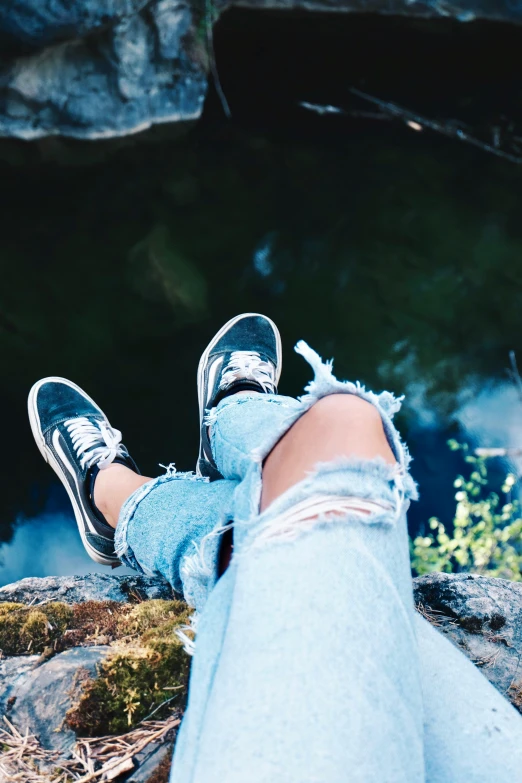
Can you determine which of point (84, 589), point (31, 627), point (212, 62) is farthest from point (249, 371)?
point (212, 62)

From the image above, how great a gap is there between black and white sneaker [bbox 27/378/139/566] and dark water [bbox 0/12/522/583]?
0.34 meters

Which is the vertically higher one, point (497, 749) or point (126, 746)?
point (497, 749)

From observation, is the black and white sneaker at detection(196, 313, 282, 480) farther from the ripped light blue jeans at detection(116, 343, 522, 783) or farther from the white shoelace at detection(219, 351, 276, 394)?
the ripped light blue jeans at detection(116, 343, 522, 783)

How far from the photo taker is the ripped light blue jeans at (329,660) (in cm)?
60

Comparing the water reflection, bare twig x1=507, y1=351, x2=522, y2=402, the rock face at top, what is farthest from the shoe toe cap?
bare twig x1=507, y1=351, x2=522, y2=402

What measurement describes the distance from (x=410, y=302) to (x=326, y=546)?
8.23ft

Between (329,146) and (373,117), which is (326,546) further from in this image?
(373,117)

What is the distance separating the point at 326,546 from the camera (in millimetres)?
692

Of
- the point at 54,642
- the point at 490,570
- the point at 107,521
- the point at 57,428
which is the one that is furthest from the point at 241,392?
the point at 490,570

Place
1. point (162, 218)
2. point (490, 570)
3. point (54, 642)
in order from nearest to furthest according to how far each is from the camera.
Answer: point (54, 642), point (490, 570), point (162, 218)

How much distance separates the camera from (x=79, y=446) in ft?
5.84

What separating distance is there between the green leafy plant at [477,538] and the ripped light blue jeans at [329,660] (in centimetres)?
126

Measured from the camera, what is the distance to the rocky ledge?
3.38 ft

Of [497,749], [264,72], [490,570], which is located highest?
[264,72]
